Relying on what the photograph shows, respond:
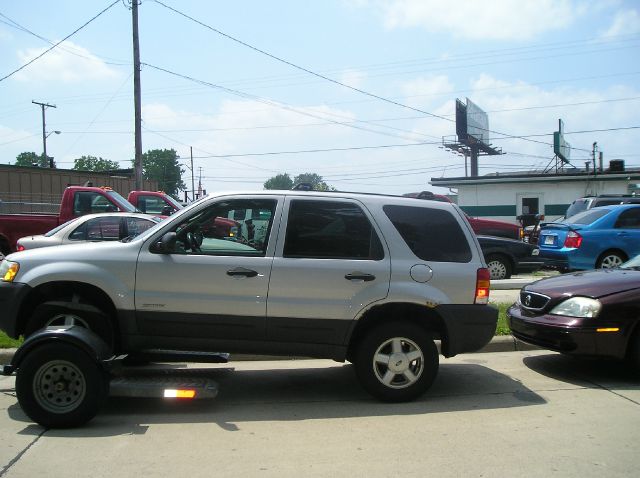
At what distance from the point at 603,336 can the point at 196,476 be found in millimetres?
4133

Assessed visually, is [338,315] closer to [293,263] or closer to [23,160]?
[293,263]

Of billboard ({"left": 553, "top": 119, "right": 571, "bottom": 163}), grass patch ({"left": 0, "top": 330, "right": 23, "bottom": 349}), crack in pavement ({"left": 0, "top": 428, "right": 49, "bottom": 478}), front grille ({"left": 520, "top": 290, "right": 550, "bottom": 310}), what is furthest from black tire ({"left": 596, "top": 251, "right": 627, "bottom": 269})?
billboard ({"left": 553, "top": 119, "right": 571, "bottom": 163})

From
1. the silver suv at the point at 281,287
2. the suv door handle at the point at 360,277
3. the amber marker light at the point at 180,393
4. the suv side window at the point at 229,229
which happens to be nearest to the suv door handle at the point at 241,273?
the silver suv at the point at 281,287

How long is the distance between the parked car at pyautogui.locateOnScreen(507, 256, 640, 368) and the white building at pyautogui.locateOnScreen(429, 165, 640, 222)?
22517 millimetres

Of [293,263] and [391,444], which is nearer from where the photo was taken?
[391,444]

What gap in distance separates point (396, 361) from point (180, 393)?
1.89m

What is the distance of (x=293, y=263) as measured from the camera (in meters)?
4.92

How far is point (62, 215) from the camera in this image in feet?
40.5

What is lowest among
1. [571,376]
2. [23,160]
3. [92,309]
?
[571,376]

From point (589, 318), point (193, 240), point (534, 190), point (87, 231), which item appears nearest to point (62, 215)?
point (87, 231)

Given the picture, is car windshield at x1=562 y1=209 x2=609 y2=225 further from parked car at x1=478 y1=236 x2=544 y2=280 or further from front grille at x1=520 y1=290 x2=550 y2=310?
front grille at x1=520 y1=290 x2=550 y2=310

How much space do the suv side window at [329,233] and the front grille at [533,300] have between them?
2.18 metres

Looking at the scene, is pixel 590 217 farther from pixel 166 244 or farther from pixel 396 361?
pixel 166 244

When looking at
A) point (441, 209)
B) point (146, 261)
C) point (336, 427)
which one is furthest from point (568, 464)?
point (146, 261)
